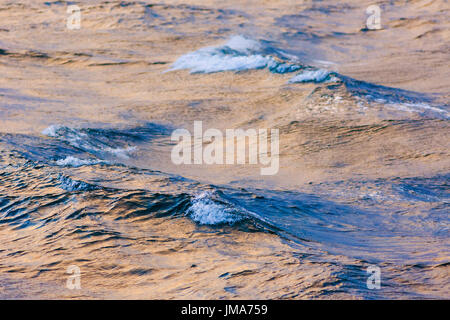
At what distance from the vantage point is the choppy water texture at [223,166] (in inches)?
126

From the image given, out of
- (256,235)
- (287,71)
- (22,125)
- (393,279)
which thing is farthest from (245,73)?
(393,279)

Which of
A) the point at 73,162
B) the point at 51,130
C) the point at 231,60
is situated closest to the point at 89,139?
the point at 51,130

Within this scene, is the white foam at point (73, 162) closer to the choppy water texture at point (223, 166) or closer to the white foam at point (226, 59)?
the choppy water texture at point (223, 166)

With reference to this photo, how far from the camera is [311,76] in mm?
8516

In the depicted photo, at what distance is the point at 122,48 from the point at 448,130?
6.62m

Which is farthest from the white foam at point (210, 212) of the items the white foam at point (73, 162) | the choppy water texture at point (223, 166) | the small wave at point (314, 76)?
the small wave at point (314, 76)

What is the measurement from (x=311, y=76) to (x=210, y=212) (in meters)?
5.07

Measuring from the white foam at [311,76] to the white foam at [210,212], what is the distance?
4715 mm

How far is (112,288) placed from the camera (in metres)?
2.99

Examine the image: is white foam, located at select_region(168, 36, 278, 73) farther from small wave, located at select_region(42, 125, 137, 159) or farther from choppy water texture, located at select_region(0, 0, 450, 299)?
small wave, located at select_region(42, 125, 137, 159)

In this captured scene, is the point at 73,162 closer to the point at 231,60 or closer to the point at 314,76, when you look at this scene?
the point at 314,76

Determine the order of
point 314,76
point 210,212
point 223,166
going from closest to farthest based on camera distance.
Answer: point 210,212, point 223,166, point 314,76
